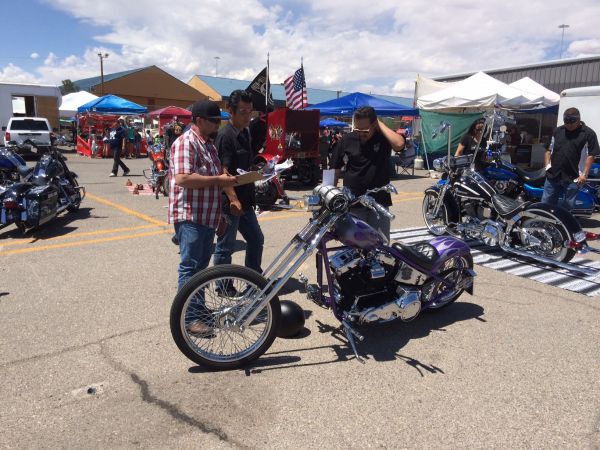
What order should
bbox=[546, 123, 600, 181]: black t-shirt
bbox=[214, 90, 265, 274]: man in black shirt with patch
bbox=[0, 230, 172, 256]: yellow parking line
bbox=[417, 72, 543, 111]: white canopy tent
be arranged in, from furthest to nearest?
bbox=[417, 72, 543, 111]: white canopy tent → bbox=[546, 123, 600, 181]: black t-shirt → bbox=[0, 230, 172, 256]: yellow parking line → bbox=[214, 90, 265, 274]: man in black shirt with patch

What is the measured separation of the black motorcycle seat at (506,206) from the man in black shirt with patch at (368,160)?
2336 mm

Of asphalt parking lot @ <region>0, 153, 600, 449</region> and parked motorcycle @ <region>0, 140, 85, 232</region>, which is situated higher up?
parked motorcycle @ <region>0, 140, 85, 232</region>

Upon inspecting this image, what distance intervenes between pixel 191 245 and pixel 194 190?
0.42 metres

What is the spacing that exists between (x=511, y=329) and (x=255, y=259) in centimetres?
239

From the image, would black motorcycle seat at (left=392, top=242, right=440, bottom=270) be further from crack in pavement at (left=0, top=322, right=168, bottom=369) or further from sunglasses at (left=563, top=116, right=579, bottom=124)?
sunglasses at (left=563, top=116, right=579, bottom=124)

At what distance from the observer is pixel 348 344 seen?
376 centimetres

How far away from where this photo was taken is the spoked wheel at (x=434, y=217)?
7.11 meters

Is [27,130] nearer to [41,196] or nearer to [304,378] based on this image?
[41,196]

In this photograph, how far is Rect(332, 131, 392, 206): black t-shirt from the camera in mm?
4453

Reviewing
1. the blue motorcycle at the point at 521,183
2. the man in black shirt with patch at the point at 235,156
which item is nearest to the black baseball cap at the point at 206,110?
the man in black shirt with patch at the point at 235,156

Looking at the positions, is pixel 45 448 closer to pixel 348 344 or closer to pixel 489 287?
pixel 348 344

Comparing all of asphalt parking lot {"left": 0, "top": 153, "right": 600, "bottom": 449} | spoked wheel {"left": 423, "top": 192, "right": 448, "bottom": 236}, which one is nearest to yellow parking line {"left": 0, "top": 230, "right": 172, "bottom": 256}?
asphalt parking lot {"left": 0, "top": 153, "right": 600, "bottom": 449}

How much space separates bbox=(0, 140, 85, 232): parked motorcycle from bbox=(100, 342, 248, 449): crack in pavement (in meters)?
4.37

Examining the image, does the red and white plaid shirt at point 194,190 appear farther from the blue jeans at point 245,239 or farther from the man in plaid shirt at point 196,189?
the blue jeans at point 245,239
